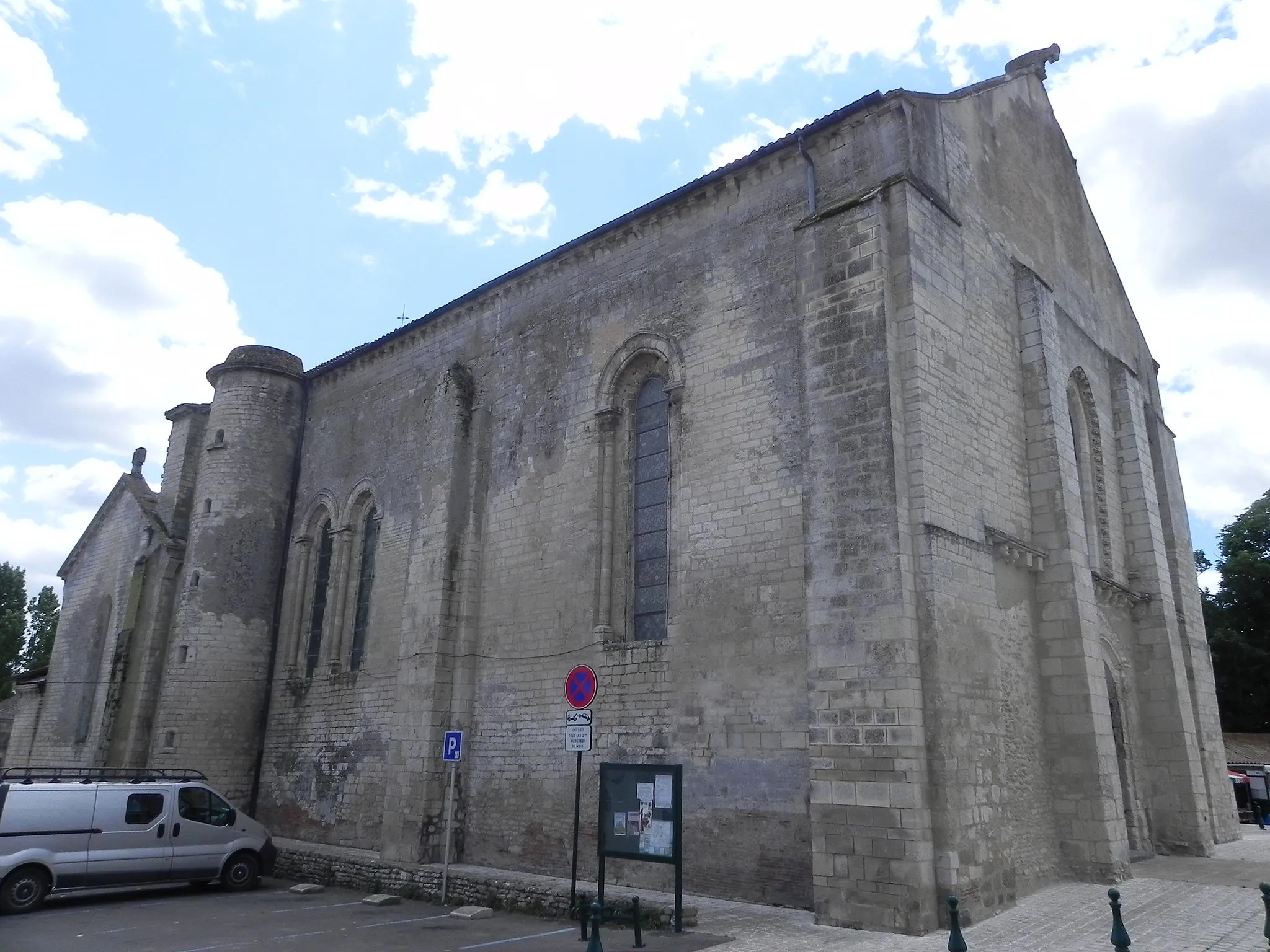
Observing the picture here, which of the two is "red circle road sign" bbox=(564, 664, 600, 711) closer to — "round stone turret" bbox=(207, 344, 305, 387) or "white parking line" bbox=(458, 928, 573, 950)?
"white parking line" bbox=(458, 928, 573, 950)

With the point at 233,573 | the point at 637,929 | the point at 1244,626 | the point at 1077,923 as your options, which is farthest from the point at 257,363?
the point at 1244,626

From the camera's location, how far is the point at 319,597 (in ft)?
61.2

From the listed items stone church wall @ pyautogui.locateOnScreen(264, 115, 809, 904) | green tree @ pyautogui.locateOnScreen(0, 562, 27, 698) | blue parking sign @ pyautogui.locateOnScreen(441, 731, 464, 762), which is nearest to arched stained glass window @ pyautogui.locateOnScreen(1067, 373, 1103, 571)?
stone church wall @ pyautogui.locateOnScreen(264, 115, 809, 904)

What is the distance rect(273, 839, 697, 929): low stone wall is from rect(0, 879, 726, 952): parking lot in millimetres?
214

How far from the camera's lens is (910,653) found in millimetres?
9172

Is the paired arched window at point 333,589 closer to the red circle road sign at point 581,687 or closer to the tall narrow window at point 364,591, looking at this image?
the tall narrow window at point 364,591

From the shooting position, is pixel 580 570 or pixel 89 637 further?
pixel 89 637

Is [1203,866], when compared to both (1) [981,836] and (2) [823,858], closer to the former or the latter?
(1) [981,836]

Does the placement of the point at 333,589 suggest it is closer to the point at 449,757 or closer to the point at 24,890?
the point at 449,757

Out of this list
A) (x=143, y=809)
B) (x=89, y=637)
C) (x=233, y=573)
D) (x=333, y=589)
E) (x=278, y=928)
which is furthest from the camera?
(x=89, y=637)

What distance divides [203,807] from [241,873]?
45.4 inches

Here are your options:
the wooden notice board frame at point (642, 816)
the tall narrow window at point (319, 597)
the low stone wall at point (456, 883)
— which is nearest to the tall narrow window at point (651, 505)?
the wooden notice board frame at point (642, 816)

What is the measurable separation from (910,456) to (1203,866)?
7.46m

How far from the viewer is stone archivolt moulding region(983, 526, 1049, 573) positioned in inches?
430
